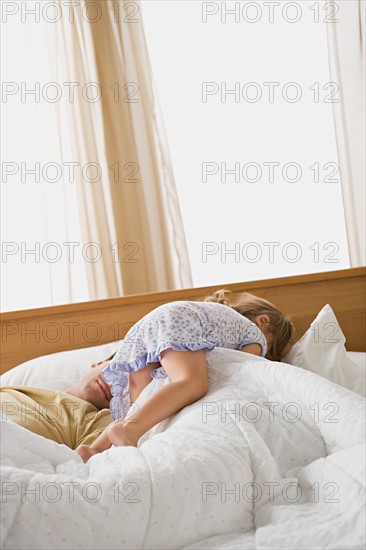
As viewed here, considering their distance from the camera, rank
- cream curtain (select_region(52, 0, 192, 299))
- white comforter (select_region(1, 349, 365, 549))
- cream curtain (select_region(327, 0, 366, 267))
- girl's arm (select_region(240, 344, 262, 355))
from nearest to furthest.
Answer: white comforter (select_region(1, 349, 365, 549)) → girl's arm (select_region(240, 344, 262, 355)) → cream curtain (select_region(52, 0, 192, 299)) → cream curtain (select_region(327, 0, 366, 267))

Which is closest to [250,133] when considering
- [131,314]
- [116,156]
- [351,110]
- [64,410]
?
[351,110]

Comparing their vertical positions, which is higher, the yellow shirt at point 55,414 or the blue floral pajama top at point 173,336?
the blue floral pajama top at point 173,336

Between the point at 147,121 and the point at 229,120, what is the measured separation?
14.2 inches

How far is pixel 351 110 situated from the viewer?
9.27 feet

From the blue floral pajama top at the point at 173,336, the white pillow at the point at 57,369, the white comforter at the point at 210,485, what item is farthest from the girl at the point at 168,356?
the white pillow at the point at 57,369

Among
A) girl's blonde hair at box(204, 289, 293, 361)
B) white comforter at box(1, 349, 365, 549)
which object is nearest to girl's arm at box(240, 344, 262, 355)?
girl's blonde hair at box(204, 289, 293, 361)

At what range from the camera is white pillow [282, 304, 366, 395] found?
172cm

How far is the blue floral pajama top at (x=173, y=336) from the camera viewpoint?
1376 mm

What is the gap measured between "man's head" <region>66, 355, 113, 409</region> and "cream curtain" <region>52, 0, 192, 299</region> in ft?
2.99

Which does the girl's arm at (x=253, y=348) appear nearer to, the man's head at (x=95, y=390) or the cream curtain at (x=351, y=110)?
the man's head at (x=95, y=390)

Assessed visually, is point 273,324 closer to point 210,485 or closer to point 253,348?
point 253,348

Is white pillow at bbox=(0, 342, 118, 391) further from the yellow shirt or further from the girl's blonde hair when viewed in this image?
the girl's blonde hair

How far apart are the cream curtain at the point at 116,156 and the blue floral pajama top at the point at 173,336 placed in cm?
109

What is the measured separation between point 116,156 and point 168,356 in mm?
1467
